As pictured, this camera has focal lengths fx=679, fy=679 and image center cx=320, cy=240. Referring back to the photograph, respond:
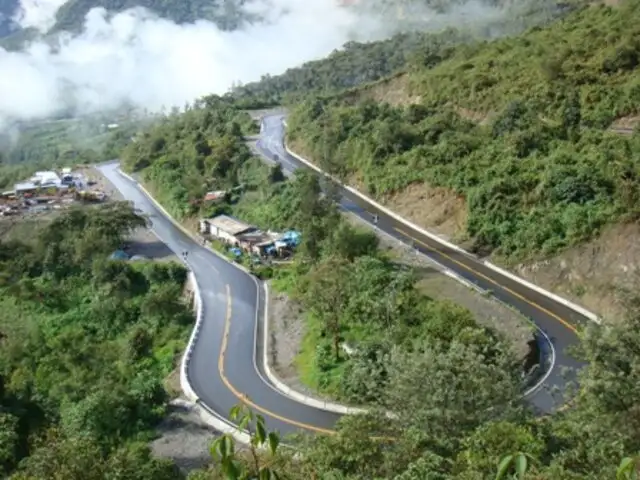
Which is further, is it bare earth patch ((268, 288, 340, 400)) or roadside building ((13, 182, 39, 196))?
roadside building ((13, 182, 39, 196))

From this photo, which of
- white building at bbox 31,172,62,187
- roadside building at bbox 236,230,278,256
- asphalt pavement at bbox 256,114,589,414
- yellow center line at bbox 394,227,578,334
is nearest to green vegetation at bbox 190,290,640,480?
asphalt pavement at bbox 256,114,589,414

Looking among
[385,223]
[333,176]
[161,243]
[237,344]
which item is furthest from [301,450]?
[333,176]

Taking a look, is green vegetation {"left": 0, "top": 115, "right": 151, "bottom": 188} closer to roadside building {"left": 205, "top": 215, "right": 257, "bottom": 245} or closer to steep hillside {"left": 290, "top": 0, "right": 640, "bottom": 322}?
roadside building {"left": 205, "top": 215, "right": 257, "bottom": 245}

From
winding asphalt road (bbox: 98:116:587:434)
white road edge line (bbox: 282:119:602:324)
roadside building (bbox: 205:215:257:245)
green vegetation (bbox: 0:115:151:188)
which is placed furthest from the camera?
green vegetation (bbox: 0:115:151:188)

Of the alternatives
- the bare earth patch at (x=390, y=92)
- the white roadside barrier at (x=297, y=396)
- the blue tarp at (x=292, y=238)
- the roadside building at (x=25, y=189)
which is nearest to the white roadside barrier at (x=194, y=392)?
the white roadside barrier at (x=297, y=396)

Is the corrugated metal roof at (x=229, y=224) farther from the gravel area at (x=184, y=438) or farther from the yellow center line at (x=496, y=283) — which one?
the gravel area at (x=184, y=438)

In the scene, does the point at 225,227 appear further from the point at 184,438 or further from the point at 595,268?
the point at 595,268

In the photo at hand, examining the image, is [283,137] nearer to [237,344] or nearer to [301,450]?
[237,344]
